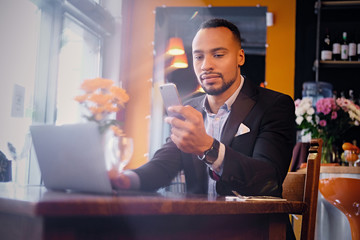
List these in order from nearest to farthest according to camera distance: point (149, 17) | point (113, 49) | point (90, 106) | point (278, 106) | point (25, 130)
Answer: point (90, 106) < point (278, 106) < point (25, 130) < point (113, 49) < point (149, 17)

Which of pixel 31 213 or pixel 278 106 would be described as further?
pixel 278 106

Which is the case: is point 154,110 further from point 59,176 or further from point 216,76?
point 59,176

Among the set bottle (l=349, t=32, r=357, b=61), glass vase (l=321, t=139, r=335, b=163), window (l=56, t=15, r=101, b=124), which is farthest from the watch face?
bottle (l=349, t=32, r=357, b=61)

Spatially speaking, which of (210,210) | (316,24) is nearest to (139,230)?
(210,210)

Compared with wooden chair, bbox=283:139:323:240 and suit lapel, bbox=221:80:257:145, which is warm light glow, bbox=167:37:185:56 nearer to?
→ suit lapel, bbox=221:80:257:145

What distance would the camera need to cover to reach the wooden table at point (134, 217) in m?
0.70

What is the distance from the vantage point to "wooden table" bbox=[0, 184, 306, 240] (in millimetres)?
697

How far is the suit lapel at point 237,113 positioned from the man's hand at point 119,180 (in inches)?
18.7

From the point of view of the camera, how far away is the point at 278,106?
61.2 inches

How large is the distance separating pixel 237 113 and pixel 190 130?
0.52 meters

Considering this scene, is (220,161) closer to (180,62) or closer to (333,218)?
(333,218)

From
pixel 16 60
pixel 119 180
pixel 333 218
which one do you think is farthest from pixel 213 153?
pixel 16 60

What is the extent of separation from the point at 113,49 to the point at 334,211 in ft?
9.74

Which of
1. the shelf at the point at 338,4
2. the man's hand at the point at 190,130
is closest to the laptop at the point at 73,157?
the man's hand at the point at 190,130
